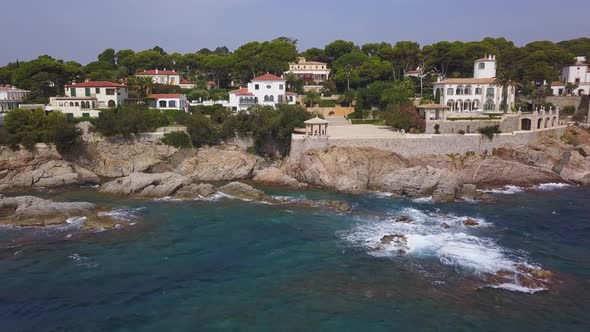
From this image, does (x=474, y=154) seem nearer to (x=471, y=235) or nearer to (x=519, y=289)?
(x=471, y=235)

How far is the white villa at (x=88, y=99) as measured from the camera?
→ 5694cm

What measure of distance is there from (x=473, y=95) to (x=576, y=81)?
21695mm

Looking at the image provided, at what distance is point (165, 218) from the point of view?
3400 centimetres

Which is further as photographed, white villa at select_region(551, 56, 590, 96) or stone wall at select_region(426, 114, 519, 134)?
white villa at select_region(551, 56, 590, 96)

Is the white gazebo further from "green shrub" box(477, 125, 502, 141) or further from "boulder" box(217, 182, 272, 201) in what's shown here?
"green shrub" box(477, 125, 502, 141)

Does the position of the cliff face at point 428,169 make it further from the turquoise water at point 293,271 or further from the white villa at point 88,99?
the white villa at point 88,99

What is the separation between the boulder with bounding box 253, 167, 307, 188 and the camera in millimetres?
44562

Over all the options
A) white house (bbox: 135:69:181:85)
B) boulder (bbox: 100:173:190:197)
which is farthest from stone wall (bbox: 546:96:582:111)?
white house (bbox: 135:69:181:85)

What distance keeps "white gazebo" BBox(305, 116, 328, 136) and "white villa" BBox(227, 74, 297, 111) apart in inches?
726

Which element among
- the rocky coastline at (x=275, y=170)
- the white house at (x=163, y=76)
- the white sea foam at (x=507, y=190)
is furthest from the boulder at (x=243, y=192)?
the white house at (x=163, y=76)

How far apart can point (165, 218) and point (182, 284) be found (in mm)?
11286

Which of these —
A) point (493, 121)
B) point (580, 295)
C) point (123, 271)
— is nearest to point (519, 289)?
point (580, 295)

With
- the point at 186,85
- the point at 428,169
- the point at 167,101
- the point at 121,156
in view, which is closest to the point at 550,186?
the point at 428,169

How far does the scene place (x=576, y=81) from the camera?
72.7 m
